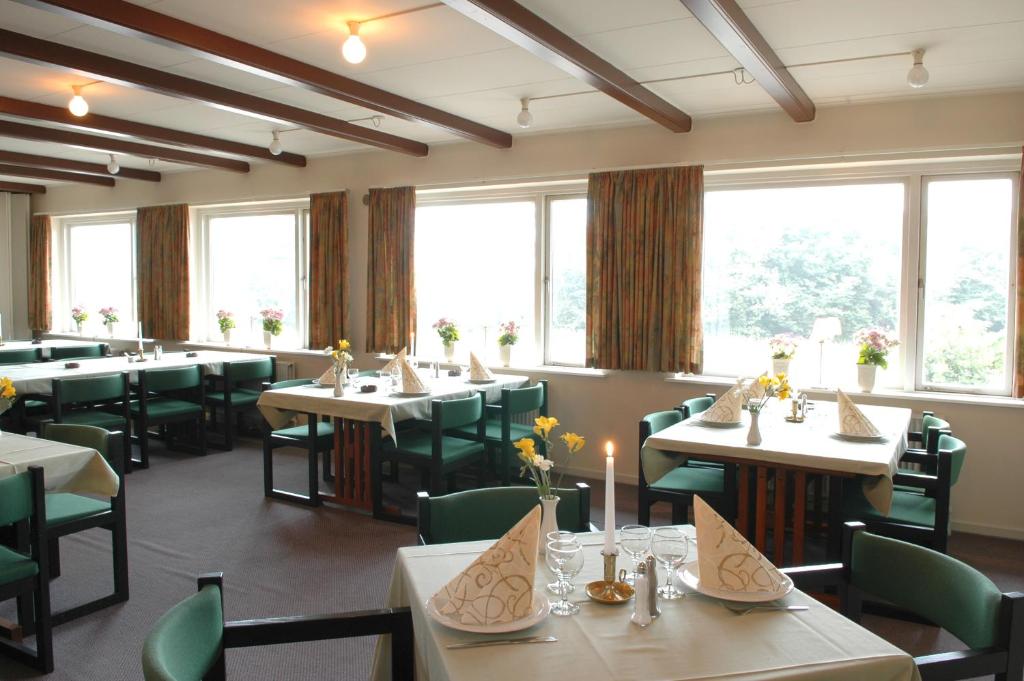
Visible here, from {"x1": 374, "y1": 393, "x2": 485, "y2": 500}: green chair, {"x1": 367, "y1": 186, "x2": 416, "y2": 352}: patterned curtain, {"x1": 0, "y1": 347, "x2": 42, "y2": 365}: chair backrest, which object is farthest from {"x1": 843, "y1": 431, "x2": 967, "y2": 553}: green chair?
{"x1": 0, "y1": 347, "x2": 42, "y2": 365}: chair backrest

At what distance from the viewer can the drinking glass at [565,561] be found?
1.77 meters

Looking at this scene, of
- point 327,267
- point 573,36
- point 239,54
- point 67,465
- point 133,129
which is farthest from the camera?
point 327,267

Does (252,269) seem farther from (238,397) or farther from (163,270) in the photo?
(238,397)

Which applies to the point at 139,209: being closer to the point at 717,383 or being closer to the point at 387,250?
the point at 387,250

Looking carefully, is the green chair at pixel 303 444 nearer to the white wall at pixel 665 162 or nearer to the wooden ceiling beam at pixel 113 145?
the white wall at pixel 665 162

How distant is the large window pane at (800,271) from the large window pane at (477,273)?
154 centimetres

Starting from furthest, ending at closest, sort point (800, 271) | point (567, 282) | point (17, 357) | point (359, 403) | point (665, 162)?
1. point (17, 357)
2. point (567, 282)
3. point (665, 162)
4. point (800, 271)
5. point (359, 403)

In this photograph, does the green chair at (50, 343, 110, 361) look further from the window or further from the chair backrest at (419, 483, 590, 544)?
the chair backrest at (419, 483, 590, 544)

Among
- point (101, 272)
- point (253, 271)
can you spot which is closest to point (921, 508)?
point (253, 271)

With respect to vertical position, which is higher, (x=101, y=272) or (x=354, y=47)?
(x=354, y=47)

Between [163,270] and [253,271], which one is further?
[163,270]

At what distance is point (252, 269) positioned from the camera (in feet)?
26.3

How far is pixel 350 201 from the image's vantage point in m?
6.95

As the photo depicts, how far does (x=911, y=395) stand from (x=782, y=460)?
202 cm
